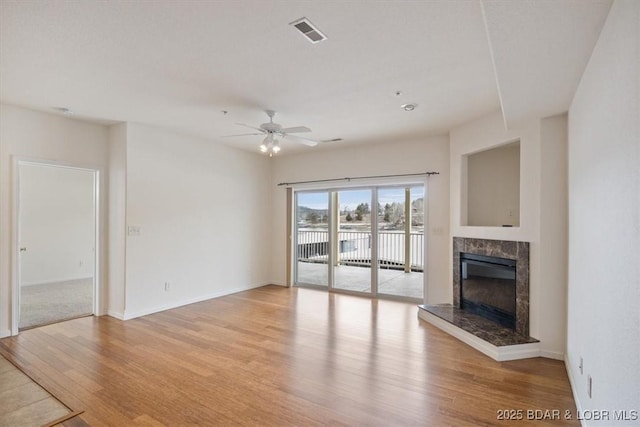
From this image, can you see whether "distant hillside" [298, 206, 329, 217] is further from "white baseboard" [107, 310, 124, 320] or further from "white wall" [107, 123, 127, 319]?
"white baseboard" [107, 310, 124, 320]

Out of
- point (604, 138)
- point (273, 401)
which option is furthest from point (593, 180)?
point (273, 401)

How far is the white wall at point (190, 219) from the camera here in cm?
453

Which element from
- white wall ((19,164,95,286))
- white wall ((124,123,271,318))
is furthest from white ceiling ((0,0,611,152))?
white wall ((19,164,95,286))

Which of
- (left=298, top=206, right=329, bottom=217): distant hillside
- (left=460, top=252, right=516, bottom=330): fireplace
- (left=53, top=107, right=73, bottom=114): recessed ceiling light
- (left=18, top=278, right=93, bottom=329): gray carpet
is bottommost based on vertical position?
(left=18, top=278, right=93, bottom=329): gray carpet

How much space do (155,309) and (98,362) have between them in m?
1.66

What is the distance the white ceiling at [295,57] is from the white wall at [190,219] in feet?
3.30

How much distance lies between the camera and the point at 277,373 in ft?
9.39

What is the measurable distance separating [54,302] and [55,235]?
7.50ft

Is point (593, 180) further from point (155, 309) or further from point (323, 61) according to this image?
point (155, 309)

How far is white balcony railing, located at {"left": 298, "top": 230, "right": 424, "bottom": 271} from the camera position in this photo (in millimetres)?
5730

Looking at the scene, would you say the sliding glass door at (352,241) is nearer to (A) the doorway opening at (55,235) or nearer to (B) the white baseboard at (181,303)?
(B) the white baseboard at (181,303)

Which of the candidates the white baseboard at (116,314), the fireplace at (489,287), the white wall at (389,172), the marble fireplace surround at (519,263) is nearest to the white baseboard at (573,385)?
the marble fireplace surround at (519,263)

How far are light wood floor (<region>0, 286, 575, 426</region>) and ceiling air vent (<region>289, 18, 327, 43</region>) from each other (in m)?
2.75

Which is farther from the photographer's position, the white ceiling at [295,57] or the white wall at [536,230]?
the white wall at [536,230]
